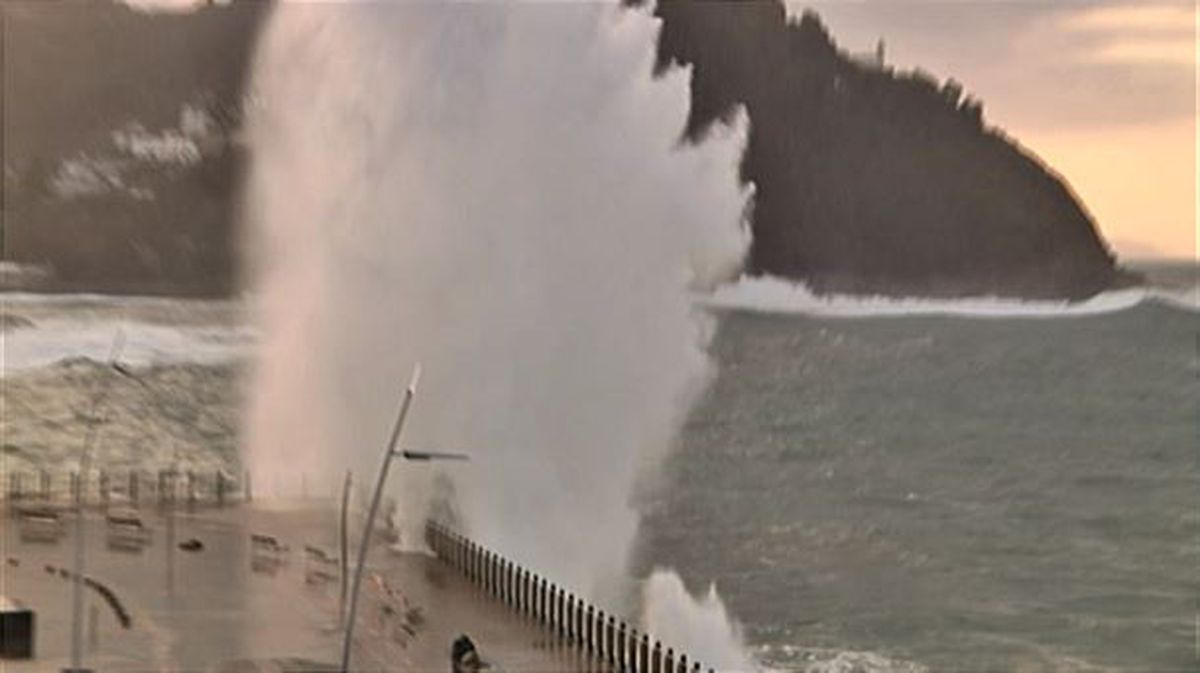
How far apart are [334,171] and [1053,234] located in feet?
47.6

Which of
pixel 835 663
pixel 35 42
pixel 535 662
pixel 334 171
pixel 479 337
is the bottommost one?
pixel 835 663

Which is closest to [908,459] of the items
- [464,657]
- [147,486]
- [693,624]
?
[693,624]

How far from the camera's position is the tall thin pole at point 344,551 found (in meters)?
9.17

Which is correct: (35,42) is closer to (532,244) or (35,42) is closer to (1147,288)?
(532,244)

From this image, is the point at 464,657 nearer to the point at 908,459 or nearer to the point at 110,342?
the point at 110,342

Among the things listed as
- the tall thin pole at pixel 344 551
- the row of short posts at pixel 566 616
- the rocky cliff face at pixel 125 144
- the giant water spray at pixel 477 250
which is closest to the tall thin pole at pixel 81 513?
the rocky cliff face at pixel 125 144

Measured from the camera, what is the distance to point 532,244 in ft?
51.2

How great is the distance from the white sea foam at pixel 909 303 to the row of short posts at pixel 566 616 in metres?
10.5

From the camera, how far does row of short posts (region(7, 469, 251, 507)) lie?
1409 cm

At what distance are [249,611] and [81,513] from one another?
3.33m

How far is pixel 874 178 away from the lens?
29531mm

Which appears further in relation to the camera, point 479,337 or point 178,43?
point 178,43

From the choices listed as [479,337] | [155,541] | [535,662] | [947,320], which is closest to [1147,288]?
[947,320]

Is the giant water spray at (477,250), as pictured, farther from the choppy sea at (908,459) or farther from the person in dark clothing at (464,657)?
the person in dark clothing at (464,657)
